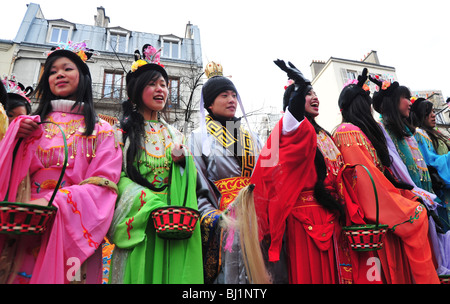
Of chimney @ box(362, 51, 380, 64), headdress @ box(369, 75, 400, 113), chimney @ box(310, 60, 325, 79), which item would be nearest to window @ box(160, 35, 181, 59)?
chimney @ box(310, 60, 325, 79)

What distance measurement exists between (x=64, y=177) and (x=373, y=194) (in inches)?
99.6

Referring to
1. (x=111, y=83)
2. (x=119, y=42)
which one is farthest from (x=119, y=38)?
(x=111, y=83)

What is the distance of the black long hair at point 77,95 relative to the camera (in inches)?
92.9

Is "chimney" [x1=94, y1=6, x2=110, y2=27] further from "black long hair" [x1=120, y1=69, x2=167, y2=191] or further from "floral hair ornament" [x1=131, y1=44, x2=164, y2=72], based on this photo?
"black long hair" [x1=120, y1=69, x2=167, y2=191]

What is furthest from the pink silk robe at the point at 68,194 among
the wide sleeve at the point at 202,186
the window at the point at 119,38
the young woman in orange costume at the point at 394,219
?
the window at the point at 119,38

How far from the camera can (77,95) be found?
8.13 feet

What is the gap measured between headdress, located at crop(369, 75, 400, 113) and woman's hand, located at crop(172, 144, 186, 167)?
9.81ft

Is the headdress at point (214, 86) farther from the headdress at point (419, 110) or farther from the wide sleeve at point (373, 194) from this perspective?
the headdress at point (419, 110)

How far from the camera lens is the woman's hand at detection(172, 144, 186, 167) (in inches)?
91.4

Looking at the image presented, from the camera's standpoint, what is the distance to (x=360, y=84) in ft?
11.1

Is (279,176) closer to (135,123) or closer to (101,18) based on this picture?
(135,123)

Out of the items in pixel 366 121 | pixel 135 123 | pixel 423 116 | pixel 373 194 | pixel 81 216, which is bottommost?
pixel 81 216

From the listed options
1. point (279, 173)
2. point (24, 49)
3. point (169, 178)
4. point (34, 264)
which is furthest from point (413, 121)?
point (24, 49)

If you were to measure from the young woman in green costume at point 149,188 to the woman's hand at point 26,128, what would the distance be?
0.71 meters
